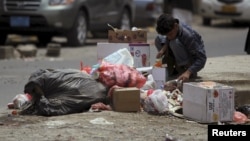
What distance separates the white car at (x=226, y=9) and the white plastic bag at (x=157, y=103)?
1507 cm

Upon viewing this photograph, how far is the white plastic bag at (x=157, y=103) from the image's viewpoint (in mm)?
7418

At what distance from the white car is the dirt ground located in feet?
49.8

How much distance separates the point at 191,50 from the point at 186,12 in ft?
34.1

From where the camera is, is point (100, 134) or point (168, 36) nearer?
point (100, 134)

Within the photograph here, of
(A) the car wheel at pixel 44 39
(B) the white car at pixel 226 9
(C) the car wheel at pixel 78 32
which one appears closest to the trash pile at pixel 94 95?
(C) the car wheel at pixel 78 32

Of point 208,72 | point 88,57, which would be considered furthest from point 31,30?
point 208,72

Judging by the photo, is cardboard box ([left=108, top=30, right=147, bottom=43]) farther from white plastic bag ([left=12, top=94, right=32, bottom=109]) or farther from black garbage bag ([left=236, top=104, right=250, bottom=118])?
black garbage bag ([left=236, top=104, right=250, bottom=118])

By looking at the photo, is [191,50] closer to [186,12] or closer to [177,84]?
[177,84]

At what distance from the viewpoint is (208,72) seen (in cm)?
899

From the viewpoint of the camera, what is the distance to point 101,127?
6.66m

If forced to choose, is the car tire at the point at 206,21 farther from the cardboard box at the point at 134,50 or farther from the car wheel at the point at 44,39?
the cardboard box at the point at 134,50

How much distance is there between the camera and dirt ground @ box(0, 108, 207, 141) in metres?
6.30

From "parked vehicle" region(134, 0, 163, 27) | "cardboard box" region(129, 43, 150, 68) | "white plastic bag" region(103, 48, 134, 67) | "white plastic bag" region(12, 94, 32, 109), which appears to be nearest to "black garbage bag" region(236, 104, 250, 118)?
"white plastic bag" region(103, 48, 134, 67)

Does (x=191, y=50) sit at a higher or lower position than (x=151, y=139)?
higher
